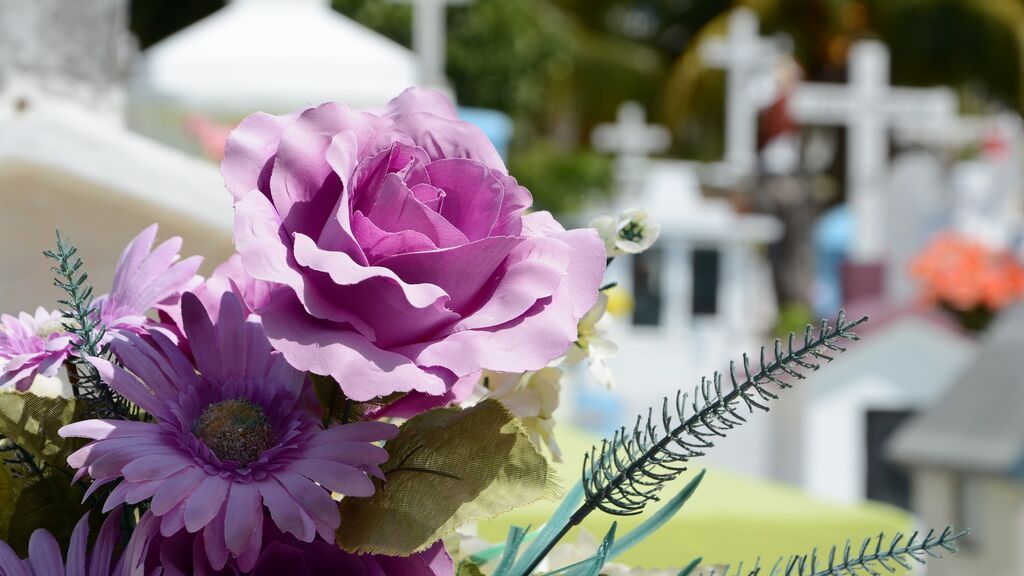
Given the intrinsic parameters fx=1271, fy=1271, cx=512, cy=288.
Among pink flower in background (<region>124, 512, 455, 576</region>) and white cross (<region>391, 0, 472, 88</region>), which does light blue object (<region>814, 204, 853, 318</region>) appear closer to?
white cross (<region>391, 0, 472, 88</region>)

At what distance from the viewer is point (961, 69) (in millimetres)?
20250

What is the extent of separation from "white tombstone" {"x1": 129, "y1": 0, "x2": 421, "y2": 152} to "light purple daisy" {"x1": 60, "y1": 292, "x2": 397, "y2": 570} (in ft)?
6.29

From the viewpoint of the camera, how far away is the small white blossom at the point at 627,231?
79 centimetres

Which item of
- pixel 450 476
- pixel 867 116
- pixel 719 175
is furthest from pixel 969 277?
pixel 450 476

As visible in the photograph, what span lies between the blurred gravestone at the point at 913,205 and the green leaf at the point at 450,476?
14905mm

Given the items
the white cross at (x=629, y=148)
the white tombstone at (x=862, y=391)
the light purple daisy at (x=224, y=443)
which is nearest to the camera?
the light purple daisy at (x=224, y=443)

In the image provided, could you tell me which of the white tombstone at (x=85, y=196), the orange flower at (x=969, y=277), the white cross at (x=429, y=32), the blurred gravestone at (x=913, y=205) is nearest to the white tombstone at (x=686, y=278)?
the blurred gravestone at (x=913, y=205)

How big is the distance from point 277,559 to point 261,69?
2157 millimetres

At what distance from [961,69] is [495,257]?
21189 mm

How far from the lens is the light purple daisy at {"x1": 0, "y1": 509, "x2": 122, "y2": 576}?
62cm

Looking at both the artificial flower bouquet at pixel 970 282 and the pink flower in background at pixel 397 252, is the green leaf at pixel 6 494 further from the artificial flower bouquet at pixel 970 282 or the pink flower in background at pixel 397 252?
the artificial flower bouquet at pixel 970 282

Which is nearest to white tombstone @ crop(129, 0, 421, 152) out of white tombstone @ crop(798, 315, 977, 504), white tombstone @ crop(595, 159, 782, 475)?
white tombstone @ crop(798, 315, 977, 504)

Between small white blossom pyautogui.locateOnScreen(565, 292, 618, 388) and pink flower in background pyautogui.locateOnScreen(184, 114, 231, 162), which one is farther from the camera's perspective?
pink flower in background pyautogui.locateOnScreen(184, 114, 231, 162)

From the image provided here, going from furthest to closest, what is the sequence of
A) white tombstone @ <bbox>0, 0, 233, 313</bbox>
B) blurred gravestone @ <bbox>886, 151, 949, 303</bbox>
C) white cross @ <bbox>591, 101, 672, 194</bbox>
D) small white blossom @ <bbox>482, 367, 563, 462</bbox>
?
blurred gravestone @ <bbox>886, 151, 949, 303</bbox> → white cross @ <bbox>591, 101, 672, 194</bbox> → white tombstone @ <bbox>0, 0, 233, 313</bbox> → small white blossom @ <bbox>482, 367, 563, 462</bbox>
